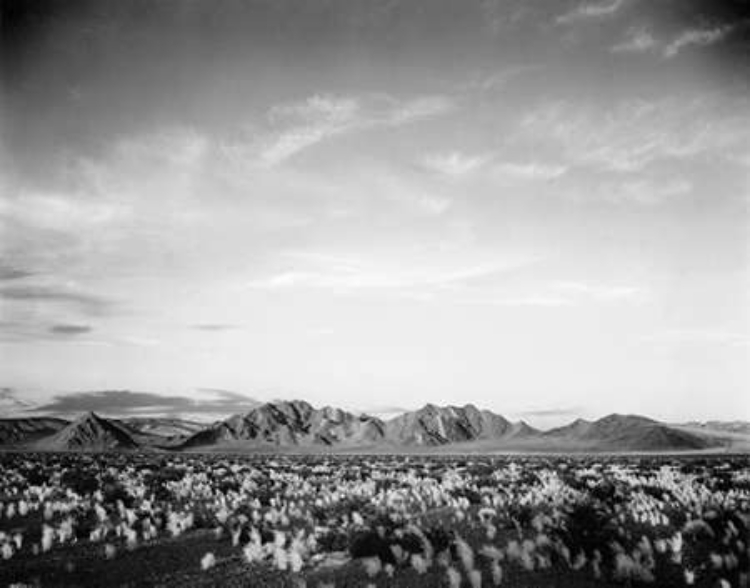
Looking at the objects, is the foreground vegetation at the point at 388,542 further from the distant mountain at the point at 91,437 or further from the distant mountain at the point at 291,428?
the distant mountain at the point at 291,428

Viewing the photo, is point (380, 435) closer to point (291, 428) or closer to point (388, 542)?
point (291, 428)

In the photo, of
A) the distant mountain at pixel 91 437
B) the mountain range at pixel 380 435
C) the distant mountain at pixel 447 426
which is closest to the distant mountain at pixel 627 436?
the mountain range at pixel 380 435

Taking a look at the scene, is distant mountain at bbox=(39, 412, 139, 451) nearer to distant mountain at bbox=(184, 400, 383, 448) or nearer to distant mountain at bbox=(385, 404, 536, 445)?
distant mountain at bbox=(184, 400, 383, 448)

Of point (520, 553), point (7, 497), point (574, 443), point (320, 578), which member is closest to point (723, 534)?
point (520, 553)

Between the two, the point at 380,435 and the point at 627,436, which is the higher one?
the point at 627,436

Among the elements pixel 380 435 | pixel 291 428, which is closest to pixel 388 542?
pixel 380 435

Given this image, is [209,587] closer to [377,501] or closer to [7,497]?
[377,501]

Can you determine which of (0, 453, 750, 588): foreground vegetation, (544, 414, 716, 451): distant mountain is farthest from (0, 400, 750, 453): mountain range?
(0, 453, 750, 588): foreground vegetation
